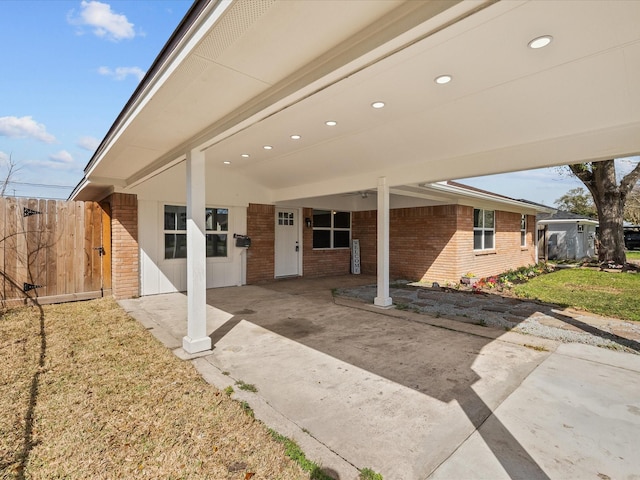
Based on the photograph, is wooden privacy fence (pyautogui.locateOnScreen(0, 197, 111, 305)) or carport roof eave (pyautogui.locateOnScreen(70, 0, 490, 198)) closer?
carport roof eave (pyautogui.locateOnScreen(70, 0, 490, 198))

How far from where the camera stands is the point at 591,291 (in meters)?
9.34

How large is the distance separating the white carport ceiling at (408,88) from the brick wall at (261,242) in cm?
389

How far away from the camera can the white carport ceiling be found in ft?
6.98

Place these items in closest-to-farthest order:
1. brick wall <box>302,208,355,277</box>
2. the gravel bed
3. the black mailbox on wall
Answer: the gravel bed < the black mailbox on wall < brick wall <box>302,208,355,277</box>

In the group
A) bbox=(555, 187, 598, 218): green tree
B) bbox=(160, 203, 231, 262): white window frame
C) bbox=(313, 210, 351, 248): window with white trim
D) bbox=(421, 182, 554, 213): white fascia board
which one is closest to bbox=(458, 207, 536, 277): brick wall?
bbox=(421, 182, 554, 213): white fascia board

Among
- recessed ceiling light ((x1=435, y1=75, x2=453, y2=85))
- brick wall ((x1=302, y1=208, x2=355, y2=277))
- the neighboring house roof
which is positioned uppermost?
recessed ceiling light ((x1=435, y1=75, x2=453, y2=85))

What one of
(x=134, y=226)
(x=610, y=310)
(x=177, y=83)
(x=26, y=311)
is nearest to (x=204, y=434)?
(x=177, y=83)

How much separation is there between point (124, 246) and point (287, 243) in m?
4.91

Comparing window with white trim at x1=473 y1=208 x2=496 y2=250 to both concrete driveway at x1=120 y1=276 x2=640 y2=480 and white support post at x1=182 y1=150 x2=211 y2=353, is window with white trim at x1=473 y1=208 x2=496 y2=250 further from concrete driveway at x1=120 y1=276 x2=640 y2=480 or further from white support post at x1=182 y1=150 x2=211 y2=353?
white support post at x1=182 y1=150 x2=211 y2=353

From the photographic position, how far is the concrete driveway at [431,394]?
2.34 meters

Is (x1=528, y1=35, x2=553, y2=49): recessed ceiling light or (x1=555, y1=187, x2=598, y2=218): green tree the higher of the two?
(x1=555, y1=187, x2=598, y2=218): green tree

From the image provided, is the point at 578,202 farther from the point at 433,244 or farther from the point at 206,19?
the point at 206,19

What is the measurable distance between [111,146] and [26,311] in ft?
13.0

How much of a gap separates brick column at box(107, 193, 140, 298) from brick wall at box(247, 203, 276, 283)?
3046 mm
